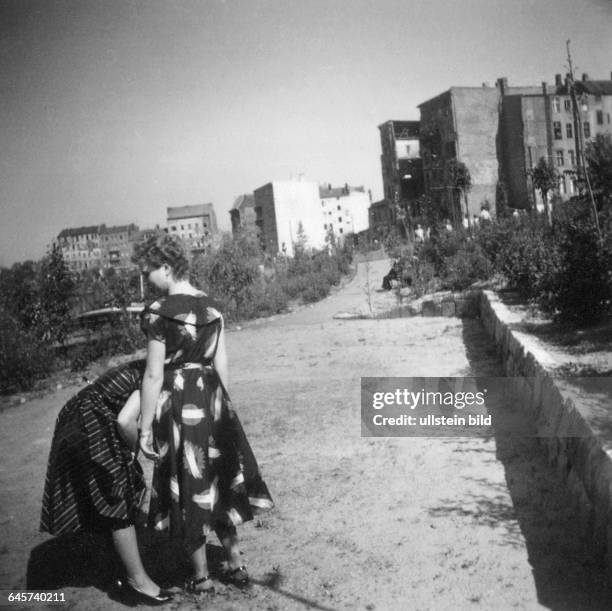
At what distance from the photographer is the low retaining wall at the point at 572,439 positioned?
8.03 feet

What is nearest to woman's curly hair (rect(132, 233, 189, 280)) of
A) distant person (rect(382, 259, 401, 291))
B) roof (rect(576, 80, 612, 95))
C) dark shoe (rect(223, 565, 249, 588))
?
dark shoe (rect(223, 565, 249, 588))

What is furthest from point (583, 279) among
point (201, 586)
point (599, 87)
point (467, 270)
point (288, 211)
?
point (288, 211)

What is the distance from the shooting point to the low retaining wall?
2.45 meters

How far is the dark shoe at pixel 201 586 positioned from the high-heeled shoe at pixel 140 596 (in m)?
0.10

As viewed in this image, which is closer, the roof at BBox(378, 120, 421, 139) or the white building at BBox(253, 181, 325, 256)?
the roof at BBox(378, 120, 421, 139)

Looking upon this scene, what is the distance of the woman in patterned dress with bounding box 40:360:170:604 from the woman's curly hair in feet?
2.05

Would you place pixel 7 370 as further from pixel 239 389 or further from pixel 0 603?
pixel 0 603

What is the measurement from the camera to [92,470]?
250cm

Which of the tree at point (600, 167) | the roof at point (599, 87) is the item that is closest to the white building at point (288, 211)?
the roof at point (599, 87)

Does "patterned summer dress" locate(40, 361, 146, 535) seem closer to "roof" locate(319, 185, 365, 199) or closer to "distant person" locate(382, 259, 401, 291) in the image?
"distant person" locate(382, 259, 401, 291)

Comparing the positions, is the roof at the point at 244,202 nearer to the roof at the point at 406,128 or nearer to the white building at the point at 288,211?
the white building at the point at 288,211

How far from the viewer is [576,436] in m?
2.95

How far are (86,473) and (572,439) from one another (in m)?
2.66

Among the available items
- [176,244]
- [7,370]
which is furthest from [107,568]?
[7,370]
